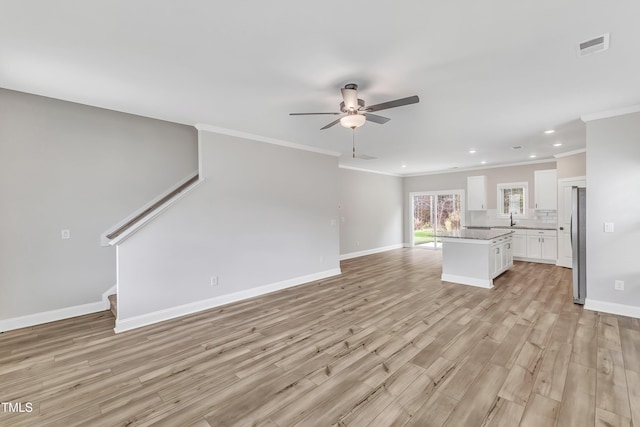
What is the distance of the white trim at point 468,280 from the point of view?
195 inches

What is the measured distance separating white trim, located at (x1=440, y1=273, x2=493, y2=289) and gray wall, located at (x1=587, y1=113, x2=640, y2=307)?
1.31 m

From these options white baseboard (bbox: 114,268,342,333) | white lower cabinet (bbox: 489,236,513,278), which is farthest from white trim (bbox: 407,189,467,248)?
white baseboard (bbox: 114,268,342,333)

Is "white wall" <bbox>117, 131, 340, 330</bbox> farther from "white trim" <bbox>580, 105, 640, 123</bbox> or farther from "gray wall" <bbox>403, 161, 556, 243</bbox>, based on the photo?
"gray wall" <bbox>403, 161, 556, 243</bbox>

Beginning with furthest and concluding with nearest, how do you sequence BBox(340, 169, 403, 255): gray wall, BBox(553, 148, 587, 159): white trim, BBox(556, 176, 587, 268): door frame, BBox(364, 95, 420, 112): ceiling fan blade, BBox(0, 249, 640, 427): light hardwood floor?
BBox(340, 169, 403, 255): gray wall
BBox(556, 176, 587, 268): door frame
BBox(553, 148, 587, 159): white trim
BBox(364, 95, 420, 112): ceiling fan blade
BBox(0, 249, 640, 427): light hardwood floor

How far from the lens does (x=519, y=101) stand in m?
3.35

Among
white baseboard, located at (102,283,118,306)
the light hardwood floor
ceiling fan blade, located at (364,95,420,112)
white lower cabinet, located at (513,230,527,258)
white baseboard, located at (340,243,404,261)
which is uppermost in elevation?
ceiling fan blade, located at (364,95,420,112)

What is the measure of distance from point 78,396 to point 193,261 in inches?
77.7

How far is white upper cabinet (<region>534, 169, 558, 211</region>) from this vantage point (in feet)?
22.7

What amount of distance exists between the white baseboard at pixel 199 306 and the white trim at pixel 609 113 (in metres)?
4.98

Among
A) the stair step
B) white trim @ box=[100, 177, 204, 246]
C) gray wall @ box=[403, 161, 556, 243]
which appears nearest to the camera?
white trim @ box=[100, 177, 204, 246]

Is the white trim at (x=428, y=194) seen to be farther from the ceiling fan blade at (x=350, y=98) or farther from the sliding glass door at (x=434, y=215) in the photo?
the ceiling fan blade at (x=350, y=98)

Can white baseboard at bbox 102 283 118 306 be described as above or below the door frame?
below

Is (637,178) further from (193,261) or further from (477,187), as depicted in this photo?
(193,261)

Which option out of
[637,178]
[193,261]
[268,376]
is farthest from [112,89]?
[637,178]
